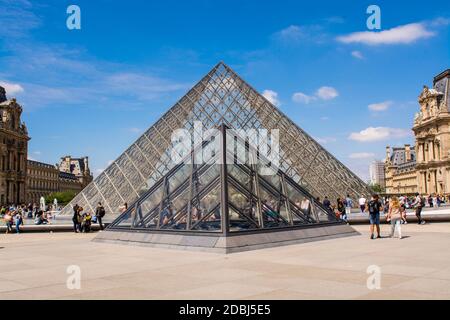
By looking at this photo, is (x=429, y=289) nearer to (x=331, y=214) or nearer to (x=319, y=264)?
(x=319, y=264)

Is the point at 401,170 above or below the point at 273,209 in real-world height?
above

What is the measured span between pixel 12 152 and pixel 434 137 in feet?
242

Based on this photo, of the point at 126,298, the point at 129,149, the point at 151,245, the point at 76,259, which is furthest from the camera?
the point at 129,149

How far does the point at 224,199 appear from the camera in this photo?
1141 cm

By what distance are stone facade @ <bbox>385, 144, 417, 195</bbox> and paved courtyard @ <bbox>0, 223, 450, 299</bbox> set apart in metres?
97.7

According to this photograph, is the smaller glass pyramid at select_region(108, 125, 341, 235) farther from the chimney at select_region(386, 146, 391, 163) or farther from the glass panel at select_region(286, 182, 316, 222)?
the chimney at select_region(386, 146, 391, 163)

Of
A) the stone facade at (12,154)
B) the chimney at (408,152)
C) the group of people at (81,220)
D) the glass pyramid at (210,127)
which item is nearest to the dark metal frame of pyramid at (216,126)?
the glass pyramid at (210,127)

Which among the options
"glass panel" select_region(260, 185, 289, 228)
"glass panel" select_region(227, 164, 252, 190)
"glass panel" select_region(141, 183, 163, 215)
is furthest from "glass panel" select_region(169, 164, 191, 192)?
"glass panel" select_region(260, 185, 289, 228)

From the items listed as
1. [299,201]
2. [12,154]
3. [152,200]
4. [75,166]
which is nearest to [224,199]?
[152,200]

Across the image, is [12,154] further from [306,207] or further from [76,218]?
[306,207]

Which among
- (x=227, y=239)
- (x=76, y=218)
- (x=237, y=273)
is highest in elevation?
(x=76, y=218)
